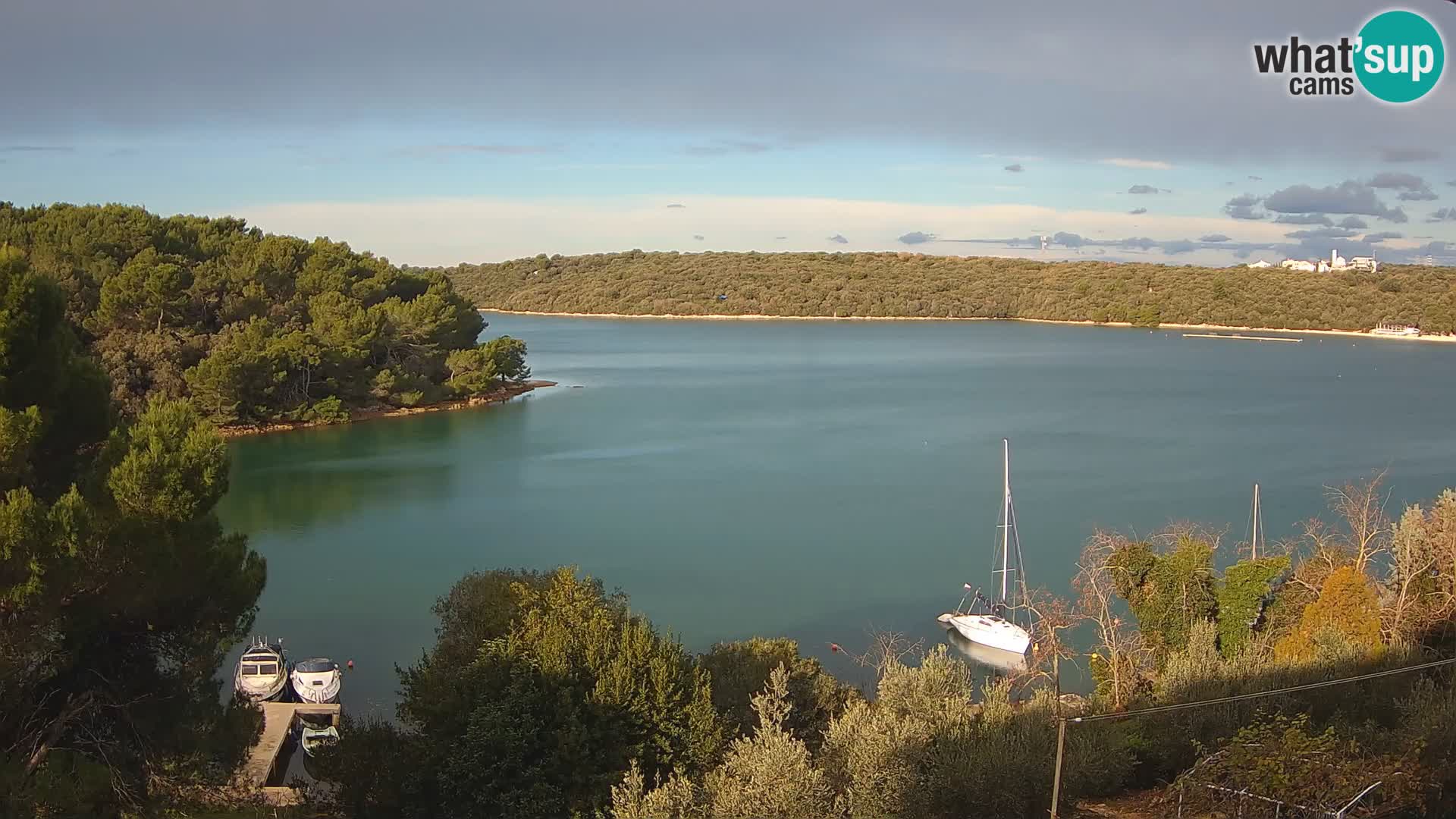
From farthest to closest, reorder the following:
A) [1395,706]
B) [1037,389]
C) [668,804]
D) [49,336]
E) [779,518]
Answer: [1037,389]
[779,518]
[1395,706]
[49,336]
[668,804]

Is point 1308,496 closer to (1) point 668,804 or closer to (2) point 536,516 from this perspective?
(2) point 536,516

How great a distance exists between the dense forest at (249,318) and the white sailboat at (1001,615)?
21279mm

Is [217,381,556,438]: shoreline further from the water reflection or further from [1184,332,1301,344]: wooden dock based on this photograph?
[1184,332,1301,344]: wooden dock

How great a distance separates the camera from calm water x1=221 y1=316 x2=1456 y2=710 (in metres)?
17.5

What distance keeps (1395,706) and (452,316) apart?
34307 mm

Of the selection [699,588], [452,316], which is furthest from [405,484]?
[452,316]

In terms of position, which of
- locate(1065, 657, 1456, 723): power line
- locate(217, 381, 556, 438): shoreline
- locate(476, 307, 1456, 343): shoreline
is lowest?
locate(217, 381, 556, 438): shoreline

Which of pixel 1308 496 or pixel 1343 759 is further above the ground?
pixel 1343 759

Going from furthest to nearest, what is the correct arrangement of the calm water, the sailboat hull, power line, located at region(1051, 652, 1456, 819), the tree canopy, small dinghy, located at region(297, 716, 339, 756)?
the calm water → the sailboat hull → small dinghy, located at region(297, 716, 339, 756) → the tree canopy → power line, located at region(1051, 652, 1456, 819)

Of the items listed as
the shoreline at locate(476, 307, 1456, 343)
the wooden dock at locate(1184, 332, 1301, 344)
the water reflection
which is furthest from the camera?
the shoreline at locate(476, 307, 1456, 343)

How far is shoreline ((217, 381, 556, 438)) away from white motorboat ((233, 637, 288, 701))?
17739 mm

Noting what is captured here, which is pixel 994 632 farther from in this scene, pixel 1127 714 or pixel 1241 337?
pixel 1241 337

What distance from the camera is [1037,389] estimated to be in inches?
1839

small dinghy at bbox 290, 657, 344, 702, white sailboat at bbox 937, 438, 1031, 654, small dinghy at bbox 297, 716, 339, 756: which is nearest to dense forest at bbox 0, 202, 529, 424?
small dinghy at bbox 290, 657, 344, 702
